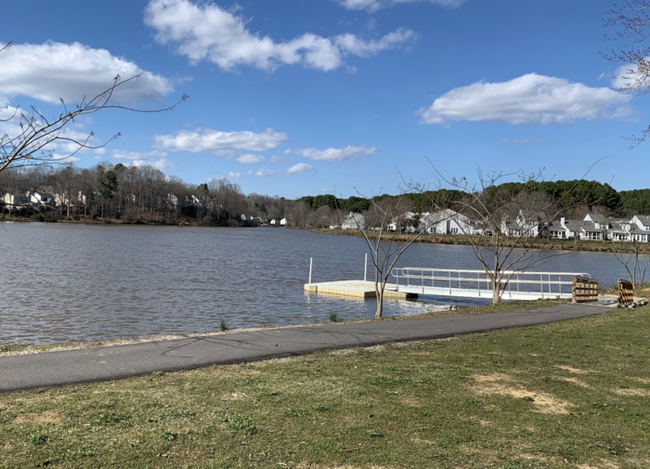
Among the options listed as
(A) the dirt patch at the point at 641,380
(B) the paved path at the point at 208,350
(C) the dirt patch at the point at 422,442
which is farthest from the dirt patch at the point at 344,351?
(A) the dirt patch at the point at 641,380

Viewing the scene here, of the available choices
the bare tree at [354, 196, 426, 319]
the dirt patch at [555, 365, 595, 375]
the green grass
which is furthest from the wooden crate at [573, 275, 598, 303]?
the dirt patch at [555, 365, 595, 375]

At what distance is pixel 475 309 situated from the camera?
693 inches

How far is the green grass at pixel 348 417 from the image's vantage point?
15.1 feet

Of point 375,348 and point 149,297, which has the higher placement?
point 375,348

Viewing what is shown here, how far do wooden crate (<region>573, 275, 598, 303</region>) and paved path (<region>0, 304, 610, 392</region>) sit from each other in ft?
20.2

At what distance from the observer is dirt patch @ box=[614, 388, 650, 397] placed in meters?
7.21

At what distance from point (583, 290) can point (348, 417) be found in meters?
17.9

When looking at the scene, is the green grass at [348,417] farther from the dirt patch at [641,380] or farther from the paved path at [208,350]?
the paved path at [208,350]

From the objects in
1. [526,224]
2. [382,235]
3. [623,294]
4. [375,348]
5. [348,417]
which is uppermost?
[526,224]

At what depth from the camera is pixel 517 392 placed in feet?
23.3

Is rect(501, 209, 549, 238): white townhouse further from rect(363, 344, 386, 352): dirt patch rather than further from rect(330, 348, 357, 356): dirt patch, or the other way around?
rect(330, 348, 357, 356): dirt patch

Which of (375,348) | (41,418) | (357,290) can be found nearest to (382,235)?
(357,290)

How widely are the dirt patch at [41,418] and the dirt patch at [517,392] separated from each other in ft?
17.5

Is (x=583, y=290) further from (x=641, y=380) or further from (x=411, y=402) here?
(x=411, y=402)
